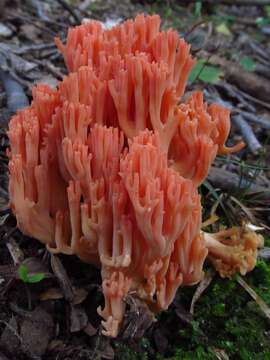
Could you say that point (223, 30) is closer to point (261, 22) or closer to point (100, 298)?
point (261, 22)

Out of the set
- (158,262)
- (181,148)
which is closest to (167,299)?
(158,262)

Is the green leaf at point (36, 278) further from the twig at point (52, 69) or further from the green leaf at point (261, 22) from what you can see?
the green leaf at point (261, 22)

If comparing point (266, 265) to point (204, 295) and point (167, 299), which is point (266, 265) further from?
point (167, 299)

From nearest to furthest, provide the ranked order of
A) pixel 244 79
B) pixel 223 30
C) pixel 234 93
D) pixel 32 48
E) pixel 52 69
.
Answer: pixel 52 69
pixel 32 48
pixel 234 93
pixel 244 79
pixel 223 30

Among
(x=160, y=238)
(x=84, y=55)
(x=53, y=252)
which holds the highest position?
(x=84, y=55)

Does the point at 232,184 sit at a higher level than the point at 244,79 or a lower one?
lower

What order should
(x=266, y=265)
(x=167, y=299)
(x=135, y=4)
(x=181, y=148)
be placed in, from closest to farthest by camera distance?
(x=167, y=299)
(x=181, y=148)
(x=266, y=265)
(x=135, y=4)

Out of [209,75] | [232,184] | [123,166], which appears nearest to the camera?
[123,166]

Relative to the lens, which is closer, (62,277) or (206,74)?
(62,277)

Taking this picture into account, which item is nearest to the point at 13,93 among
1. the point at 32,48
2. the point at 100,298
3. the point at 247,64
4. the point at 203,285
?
the point at 32,48
